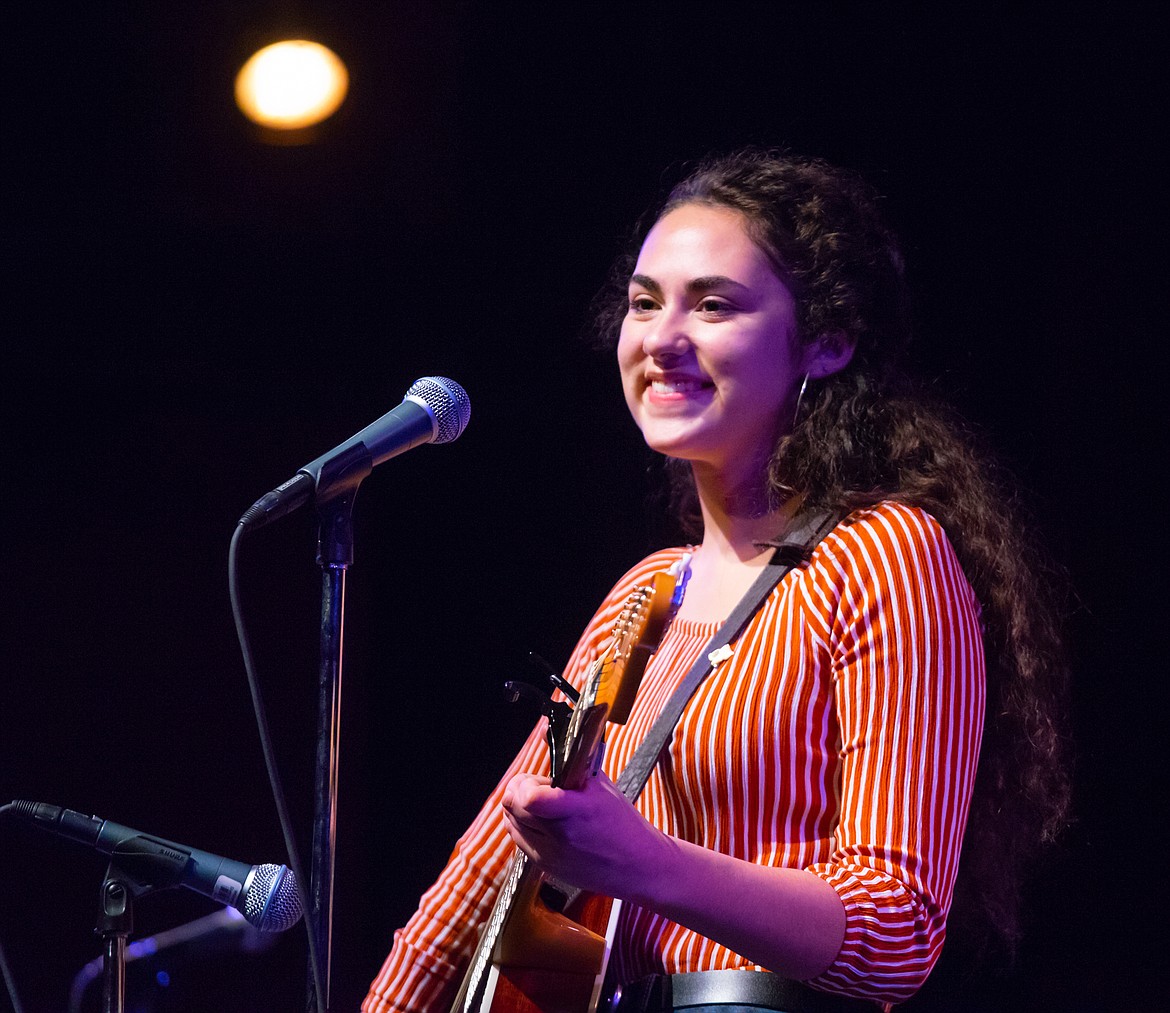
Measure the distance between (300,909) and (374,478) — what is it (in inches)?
78.6

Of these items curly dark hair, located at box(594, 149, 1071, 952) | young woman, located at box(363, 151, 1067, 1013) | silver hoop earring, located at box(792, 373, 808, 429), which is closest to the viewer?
young woman, located at box(363, 151, 1067, 1013)

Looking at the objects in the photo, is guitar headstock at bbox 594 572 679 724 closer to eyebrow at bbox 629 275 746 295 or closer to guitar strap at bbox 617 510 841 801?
guitar strap at bbox 617 510 841 801

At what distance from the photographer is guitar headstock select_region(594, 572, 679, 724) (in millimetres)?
1418

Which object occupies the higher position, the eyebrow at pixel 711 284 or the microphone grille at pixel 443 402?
the eyebrow at pixel 711 284

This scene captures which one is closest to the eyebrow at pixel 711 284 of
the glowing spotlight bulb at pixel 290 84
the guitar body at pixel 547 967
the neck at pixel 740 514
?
the neck at pixel 740 514

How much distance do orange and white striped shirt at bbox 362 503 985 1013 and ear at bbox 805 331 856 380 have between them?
0.29 metres

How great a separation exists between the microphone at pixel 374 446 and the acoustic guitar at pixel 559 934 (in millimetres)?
377

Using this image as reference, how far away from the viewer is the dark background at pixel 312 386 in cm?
314

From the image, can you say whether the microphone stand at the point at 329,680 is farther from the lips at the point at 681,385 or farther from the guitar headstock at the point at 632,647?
the lips at the point at 681,385

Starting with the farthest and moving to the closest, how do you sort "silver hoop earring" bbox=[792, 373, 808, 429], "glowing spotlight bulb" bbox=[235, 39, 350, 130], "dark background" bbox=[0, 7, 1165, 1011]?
"glowing spotlight bulb" bbox=[235, 39, 350, 130] < "dark background" bbox=[0, 7, 1165, 1011] < "silver hoop earring" bbox=[792, 373, 808, 429]

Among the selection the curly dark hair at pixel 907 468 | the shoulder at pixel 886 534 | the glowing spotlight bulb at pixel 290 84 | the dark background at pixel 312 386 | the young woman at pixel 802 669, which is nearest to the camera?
the young woman at pixel 802 669

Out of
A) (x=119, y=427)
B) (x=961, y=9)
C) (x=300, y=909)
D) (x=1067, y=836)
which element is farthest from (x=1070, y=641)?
(x=119, y=427)

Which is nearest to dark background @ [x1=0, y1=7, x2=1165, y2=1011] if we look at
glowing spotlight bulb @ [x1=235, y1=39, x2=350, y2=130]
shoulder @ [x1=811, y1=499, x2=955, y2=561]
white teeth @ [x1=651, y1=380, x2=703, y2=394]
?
glowing spotlight bulb @ [x1=235, y1=39, x2=350, y2=130]

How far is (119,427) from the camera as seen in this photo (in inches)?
134
